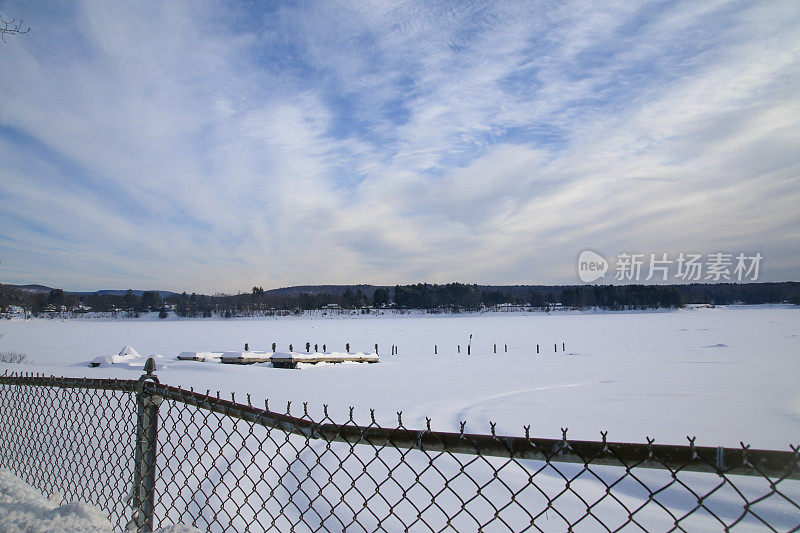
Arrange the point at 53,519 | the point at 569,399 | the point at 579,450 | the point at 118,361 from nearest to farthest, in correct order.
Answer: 1. the point at 579,450
2. the point at 53,519
3. the point at 569,399
4. the point at 118,361

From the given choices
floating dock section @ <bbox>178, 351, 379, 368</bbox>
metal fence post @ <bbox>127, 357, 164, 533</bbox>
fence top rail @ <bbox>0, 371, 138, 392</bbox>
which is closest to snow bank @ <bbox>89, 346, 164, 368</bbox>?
floating dock section @ <bbox>178, 351, 379, 368</bbox>

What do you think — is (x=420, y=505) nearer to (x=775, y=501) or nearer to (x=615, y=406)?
(x=775, y=501)

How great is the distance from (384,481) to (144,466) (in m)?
1.77

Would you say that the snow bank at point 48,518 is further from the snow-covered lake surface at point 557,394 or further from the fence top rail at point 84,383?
the snow-covered lake surface at point 557,394

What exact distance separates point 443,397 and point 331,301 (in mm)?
173434

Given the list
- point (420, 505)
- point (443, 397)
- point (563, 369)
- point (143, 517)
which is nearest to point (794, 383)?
point (563, 369)

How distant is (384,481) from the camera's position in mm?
2361

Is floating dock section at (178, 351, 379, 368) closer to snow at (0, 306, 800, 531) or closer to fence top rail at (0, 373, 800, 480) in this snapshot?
snow at (0, 306, 800, 531)

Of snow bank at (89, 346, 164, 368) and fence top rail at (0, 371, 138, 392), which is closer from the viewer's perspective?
fence top rail at (0, 371, 138, 392)

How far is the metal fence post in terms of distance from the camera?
300 cm

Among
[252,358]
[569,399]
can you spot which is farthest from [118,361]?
[569,399]

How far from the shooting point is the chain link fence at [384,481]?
1.71 m

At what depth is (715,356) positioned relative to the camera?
878 inches

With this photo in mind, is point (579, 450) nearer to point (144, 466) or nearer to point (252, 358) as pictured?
point (144, 466)
